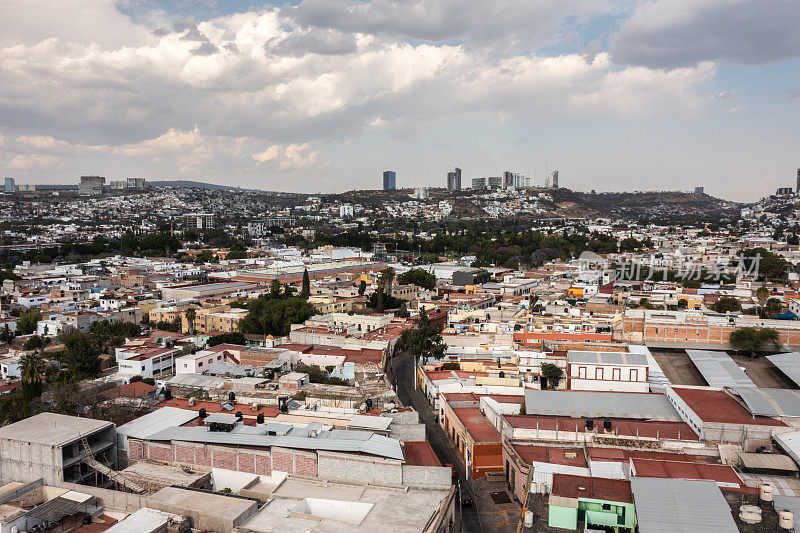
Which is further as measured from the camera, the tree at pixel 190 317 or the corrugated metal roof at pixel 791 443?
the tree at pixel 190 317

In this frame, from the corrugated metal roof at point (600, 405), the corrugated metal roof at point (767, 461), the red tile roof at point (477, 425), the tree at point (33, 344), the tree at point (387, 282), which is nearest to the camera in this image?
the corrugated metal roof at point (767, 461)

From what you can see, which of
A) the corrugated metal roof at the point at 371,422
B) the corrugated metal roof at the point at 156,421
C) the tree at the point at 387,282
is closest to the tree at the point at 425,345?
the corrugated metal roof at the point at 371,422

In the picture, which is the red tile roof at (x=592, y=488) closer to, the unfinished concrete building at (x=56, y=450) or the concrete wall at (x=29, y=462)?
the unfinished concrete building at (x=56, y=450)

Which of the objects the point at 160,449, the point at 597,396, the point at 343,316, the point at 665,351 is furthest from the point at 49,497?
the point at 665,351

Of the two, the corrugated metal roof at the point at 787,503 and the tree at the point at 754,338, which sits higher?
the corrugated metal roof at the point at 787,503

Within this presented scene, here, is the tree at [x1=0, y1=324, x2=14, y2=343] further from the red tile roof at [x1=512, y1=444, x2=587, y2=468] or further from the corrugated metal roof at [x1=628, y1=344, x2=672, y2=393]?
the corrugated metal roof at [x1=628, y1=344, x2=672, y2=393]

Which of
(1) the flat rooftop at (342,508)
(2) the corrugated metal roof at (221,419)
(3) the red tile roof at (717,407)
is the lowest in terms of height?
(3) the red tile roof at (717,407)

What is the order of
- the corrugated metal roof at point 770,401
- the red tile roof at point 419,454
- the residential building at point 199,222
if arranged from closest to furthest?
the red tile roof at point 419,454, the corrugated metal roof at point 770,401, the residential building at point 199,222
